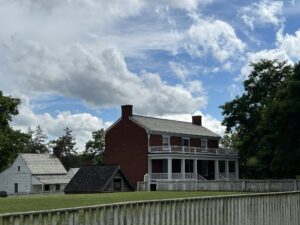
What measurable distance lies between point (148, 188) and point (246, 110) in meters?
15.6

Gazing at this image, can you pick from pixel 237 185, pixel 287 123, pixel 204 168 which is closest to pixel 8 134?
pixel 204 168

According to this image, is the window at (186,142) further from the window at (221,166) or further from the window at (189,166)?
the window at (221,166)

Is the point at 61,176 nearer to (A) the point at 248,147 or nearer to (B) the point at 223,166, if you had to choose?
(B) the point at 223,166

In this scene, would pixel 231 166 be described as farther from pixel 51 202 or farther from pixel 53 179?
pixel 51 202

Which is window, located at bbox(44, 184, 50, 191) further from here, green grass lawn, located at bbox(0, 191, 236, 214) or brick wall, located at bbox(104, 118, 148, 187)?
green grass lawn, located at bbox(0, 191, 236, 214)

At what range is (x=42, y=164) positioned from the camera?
79.9 m

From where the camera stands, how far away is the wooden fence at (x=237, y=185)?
4459 centimetres

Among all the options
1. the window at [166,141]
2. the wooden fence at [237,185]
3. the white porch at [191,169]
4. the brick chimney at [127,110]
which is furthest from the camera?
the window at [166,141]

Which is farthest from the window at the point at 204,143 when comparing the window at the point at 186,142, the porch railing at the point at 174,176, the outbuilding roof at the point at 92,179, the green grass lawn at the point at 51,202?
the green grass lawn at the point at 51,202

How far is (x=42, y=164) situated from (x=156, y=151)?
2665 centimetres

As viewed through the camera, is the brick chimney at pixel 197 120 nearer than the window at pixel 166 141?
No

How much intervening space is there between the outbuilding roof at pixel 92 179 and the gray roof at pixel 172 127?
26.5ft

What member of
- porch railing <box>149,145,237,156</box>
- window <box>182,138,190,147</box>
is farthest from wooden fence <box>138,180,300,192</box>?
window <box>182,138,190,147</box>

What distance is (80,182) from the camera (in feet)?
180
